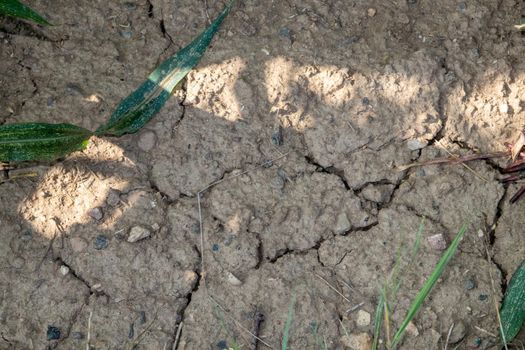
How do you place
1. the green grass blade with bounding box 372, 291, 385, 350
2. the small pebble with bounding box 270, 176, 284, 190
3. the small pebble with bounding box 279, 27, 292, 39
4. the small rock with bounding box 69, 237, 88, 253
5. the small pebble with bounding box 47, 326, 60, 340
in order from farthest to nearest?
the small pebble with bounding box 279, 27, 292, 39 < the small pebble with bounding box 270, 176, 284, 190 < the small rock with bounding box 69, 237, 88, 253 < the small pebble with bounding box 47, 326, 60, 340 < the green grass blade with bounding box 372, 291, 385, 350

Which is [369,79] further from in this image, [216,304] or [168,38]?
[216,304]

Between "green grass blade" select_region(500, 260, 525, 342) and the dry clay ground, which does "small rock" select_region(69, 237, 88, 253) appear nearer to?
the dry clay ground

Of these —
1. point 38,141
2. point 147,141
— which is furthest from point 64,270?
point 147,141

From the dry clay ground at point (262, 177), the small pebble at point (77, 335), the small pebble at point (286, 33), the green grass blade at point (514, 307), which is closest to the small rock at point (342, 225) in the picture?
the dry clay ground at point (262, 177)

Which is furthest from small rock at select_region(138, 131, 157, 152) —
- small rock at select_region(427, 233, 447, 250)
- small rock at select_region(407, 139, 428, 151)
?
small rock at select_region(427, 233, 447, 250)

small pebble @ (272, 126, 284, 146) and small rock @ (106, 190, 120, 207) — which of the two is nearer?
small rock @ (106, 190, 120, 207)

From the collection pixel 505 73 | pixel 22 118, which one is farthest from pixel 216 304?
pixel 505 73

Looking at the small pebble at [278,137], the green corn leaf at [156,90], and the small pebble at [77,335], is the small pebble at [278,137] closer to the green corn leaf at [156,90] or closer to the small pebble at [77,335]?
the green corn leaf at [156,90]

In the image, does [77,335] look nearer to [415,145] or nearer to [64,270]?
[64,270]
